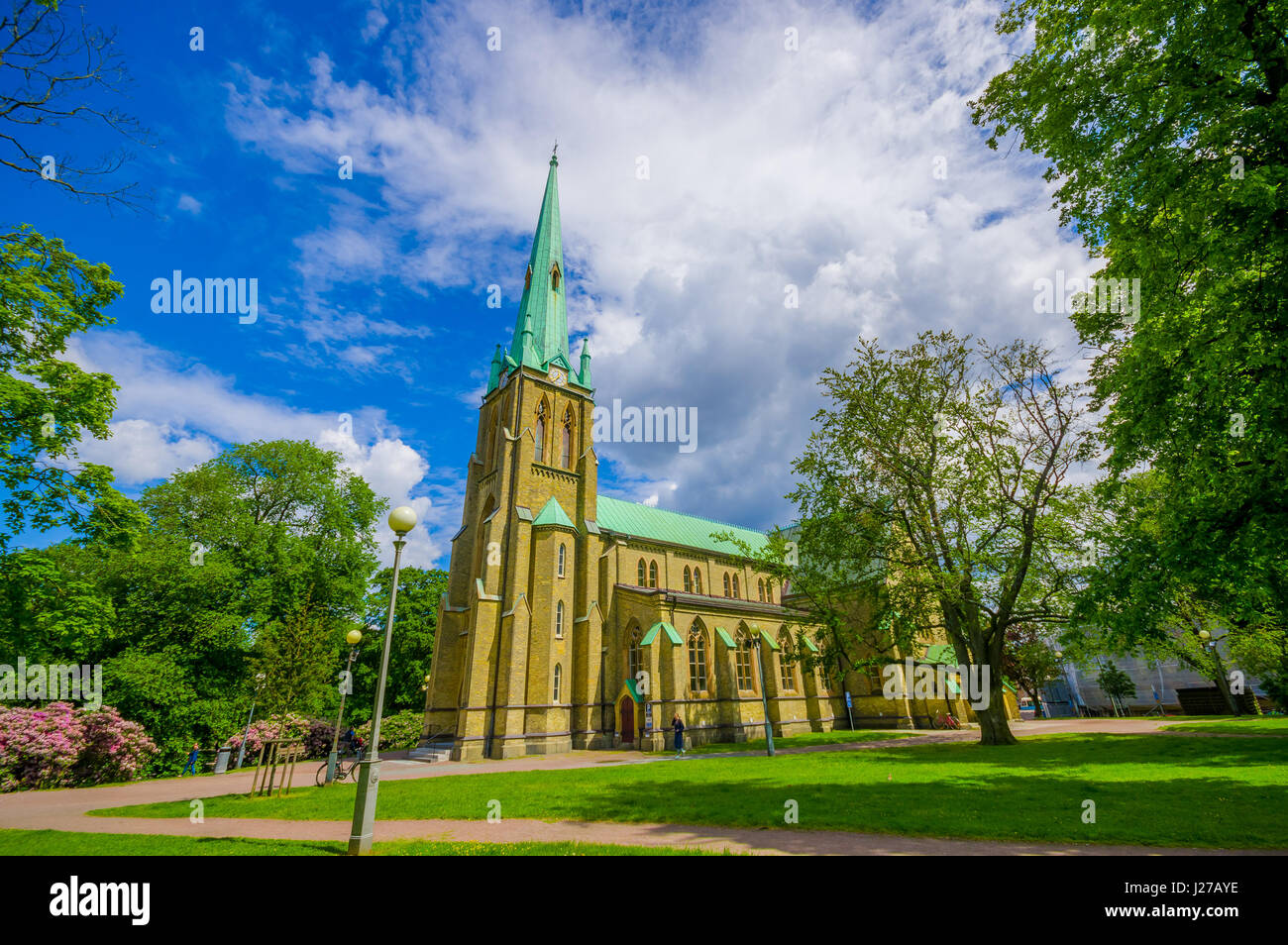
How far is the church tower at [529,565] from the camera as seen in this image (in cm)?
2744

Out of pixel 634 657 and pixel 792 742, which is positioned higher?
pixel 634 657

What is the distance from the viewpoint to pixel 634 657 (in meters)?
30.2

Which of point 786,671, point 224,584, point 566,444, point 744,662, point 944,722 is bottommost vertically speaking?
point 944,722

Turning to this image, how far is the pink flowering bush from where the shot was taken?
19.5m

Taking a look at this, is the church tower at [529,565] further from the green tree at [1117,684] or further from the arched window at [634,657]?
the green tree at [1117,684]

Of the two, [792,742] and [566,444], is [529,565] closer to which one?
[566,444]

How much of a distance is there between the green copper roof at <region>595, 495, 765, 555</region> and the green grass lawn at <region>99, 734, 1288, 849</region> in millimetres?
19382

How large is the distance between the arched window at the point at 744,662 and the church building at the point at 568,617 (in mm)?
88

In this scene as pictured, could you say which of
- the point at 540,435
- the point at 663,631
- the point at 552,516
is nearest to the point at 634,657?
the point at 663,631

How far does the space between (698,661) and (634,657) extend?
156 inches

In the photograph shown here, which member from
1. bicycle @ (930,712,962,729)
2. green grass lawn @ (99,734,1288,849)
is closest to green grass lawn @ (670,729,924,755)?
bicycle @ (930,712,962,729)
